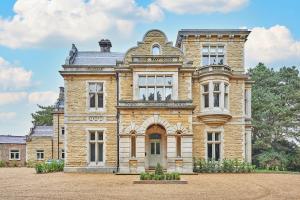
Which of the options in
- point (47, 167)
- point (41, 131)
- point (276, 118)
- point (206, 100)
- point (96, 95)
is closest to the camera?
point (206, 100)

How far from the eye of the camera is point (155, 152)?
27250 millimetres

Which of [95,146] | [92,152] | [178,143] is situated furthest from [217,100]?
[92,152]

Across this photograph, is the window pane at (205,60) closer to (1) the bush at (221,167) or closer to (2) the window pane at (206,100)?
(2) the window pane at (206,100)

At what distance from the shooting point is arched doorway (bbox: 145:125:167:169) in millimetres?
26828

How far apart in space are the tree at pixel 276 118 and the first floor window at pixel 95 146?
16.5m

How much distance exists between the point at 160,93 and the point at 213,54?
528 cm

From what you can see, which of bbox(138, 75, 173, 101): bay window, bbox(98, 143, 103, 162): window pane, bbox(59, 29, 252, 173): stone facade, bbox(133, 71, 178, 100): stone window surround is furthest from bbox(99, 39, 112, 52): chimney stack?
bbox(98, 143, 103, 162): window pane

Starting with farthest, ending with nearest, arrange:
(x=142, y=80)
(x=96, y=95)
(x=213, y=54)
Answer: (x=213, y=54) → (x=96, y=95) → (x=142, y=80)

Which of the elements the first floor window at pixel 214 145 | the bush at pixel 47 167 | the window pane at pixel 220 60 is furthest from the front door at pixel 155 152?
the bush at pixel 47 167

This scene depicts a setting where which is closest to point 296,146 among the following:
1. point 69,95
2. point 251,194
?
point 69,95

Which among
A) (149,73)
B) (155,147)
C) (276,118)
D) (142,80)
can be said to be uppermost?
(149,73)

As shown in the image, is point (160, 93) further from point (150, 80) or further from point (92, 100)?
point (92, 100)

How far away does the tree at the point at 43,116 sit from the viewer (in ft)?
223

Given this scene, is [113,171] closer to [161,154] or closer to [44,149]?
[161,154]
